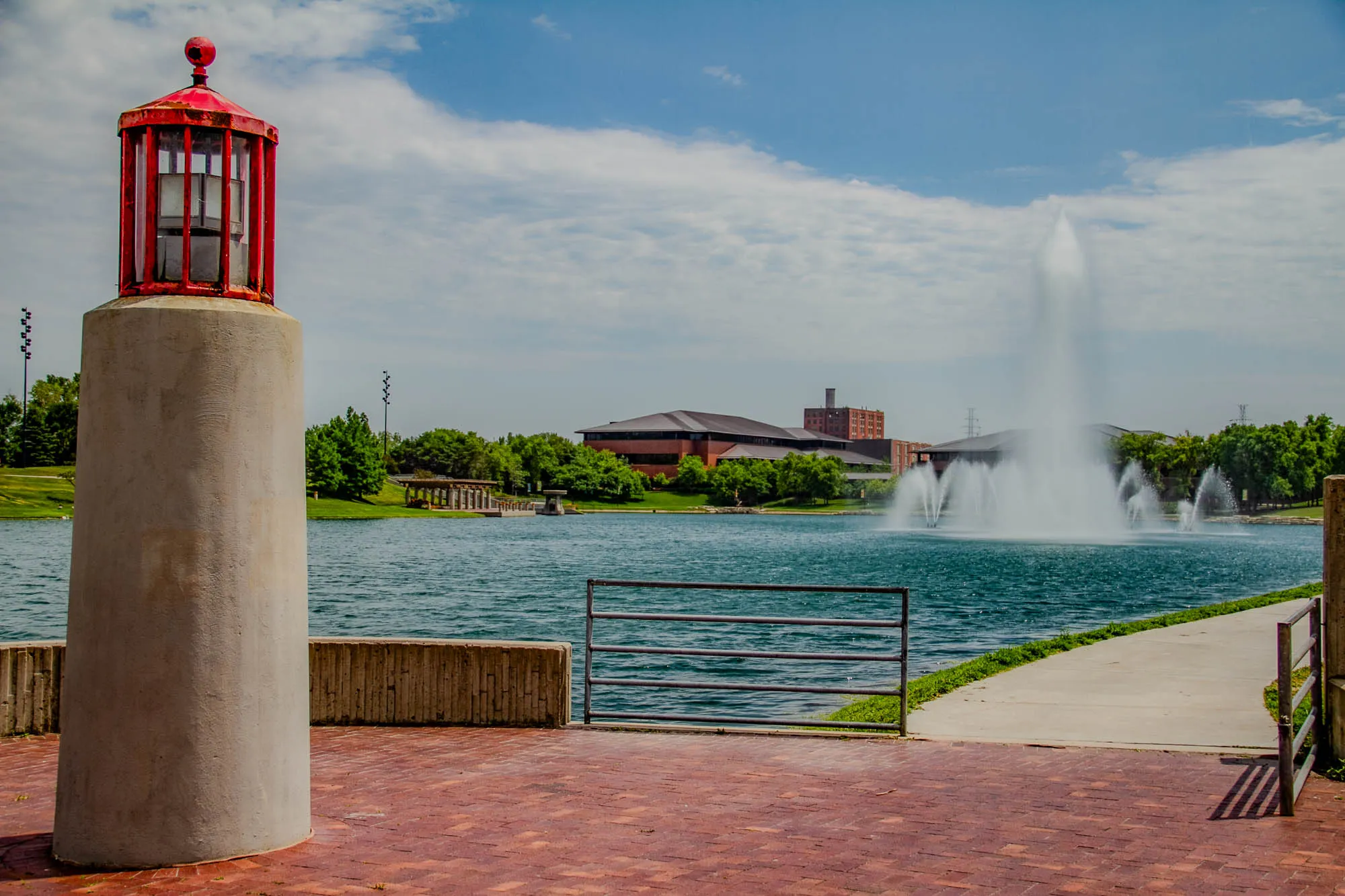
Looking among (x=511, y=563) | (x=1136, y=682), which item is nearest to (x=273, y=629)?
(x=1136, y=682)

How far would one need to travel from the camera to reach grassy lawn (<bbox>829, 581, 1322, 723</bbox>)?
41.8ft

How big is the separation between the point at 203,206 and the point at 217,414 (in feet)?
3.79

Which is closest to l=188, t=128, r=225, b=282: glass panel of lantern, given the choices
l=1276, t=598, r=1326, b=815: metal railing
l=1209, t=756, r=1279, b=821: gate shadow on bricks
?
l=1276, t=598, r=1326, b=815: metal railing

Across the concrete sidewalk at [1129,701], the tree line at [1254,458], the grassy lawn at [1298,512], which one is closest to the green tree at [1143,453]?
the tree line at [1254,458]

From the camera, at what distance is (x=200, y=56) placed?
21.6 feet

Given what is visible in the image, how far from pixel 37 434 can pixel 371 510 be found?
34487 mm

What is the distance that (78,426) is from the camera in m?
6.37

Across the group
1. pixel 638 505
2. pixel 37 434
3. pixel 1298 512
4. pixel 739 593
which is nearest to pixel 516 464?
pixel 638 505

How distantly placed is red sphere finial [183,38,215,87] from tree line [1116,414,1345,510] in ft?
506

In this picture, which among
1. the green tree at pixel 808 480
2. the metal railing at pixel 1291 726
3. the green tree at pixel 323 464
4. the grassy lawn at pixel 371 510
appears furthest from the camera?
the green tree at pixel 808 480

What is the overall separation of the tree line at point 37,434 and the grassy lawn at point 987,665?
118 meters

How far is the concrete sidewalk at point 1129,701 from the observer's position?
392 inches

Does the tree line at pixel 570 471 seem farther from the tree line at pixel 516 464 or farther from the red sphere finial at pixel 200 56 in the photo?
the red sphere finial at pixel 200 56

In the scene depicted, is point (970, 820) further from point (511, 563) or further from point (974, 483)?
point (974, 483)
